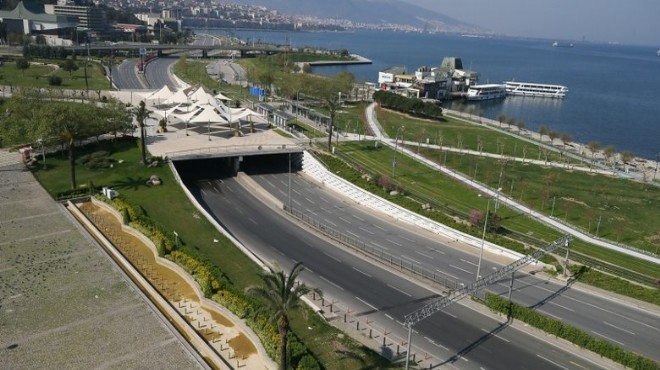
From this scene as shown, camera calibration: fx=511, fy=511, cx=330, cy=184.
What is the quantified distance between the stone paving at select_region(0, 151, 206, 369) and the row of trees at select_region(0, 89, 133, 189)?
16911 mm

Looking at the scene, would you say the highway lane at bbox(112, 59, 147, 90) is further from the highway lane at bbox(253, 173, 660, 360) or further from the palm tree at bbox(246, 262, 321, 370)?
the palm tree at bbox(246, 262, 321, 370)

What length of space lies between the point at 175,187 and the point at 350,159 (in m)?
31.3

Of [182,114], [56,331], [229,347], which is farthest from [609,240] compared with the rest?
[182,114]

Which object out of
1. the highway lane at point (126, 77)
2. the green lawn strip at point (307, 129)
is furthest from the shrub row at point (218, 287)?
the highway lane at point (126, 77)

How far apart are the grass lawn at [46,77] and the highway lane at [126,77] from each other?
142 inches

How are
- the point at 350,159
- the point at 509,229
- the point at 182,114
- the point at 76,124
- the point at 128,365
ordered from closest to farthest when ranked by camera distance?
1. the point at 128,365
2. the point at 509,229
3. the point at 76,124
4. the point at 350,159
5. the point at 182,114

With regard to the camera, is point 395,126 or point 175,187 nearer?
point 175,187

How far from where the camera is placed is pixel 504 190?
78188 mm

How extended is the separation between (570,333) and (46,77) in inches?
5609

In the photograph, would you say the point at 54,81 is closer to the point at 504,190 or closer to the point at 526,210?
the point at 504,190

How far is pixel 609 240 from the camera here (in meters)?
62.4

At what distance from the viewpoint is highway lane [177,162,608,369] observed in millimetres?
39750

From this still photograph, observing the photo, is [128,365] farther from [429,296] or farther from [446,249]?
[446,249]

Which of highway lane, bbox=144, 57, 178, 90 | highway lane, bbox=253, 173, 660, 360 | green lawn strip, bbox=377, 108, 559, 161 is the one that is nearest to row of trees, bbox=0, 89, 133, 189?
highway lane, bbox=253, 173, 660, 360
